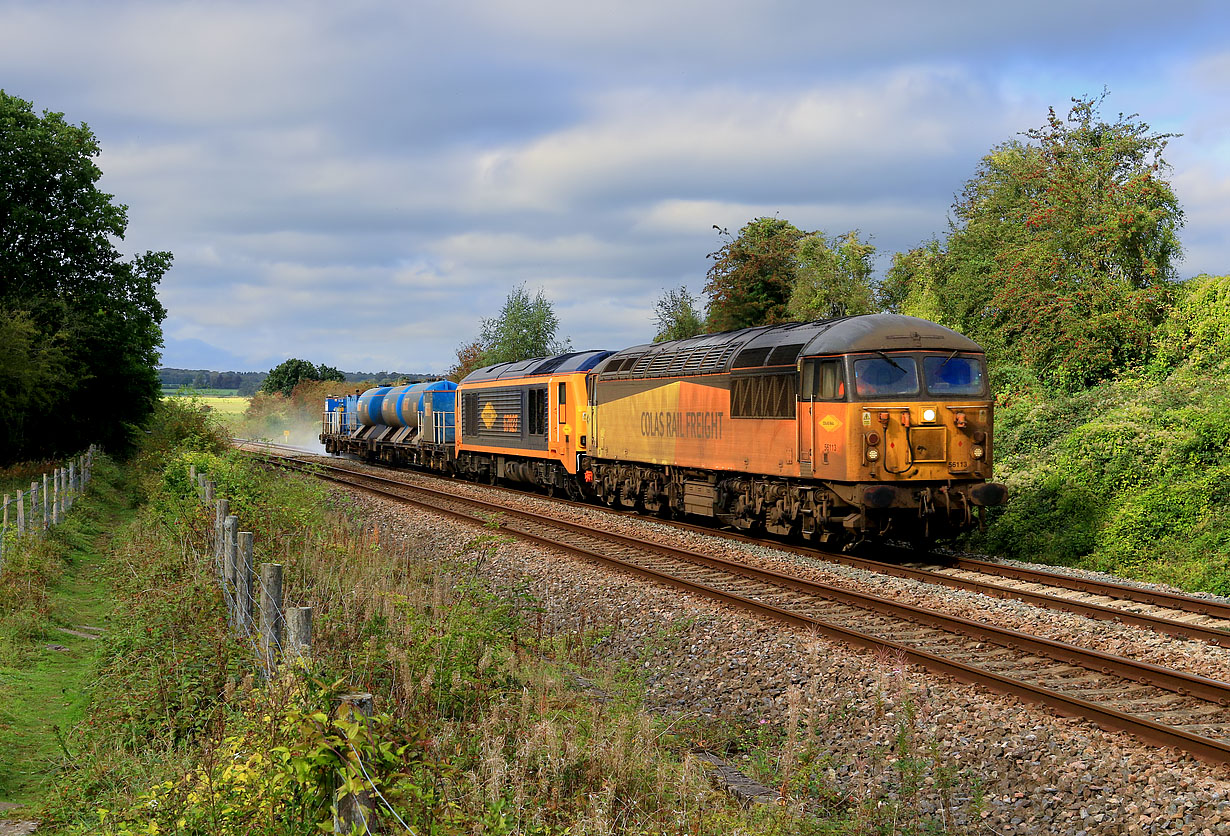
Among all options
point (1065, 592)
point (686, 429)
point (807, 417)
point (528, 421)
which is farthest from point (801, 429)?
point (528, 421)

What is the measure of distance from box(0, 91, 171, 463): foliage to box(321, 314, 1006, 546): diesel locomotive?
1931cm

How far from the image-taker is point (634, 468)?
22.1 meters

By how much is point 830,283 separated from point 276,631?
35.4 meters

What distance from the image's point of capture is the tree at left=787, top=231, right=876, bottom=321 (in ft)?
128

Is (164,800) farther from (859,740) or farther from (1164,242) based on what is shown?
(1164,242)

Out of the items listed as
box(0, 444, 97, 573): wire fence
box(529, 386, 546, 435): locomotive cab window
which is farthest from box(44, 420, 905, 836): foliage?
box(529, 386, 546, 435): locomotive cab window

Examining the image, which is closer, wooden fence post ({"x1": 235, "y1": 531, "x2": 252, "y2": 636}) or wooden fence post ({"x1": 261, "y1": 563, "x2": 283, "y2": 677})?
wooden fence post ({"x1": 261, "y1": 563, "x2": 283, "y2": 677})

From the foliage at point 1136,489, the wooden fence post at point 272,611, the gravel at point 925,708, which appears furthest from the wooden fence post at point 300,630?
the foliage at point 1136,489

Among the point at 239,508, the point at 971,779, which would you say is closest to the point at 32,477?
the point at 239,508

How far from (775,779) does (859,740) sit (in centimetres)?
120

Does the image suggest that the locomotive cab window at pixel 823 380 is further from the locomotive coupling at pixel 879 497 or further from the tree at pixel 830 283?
the tree at pixel 830 283

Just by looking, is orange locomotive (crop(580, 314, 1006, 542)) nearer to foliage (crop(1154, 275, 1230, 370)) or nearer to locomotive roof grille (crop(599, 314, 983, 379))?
locomotive roof grille (crop(599, 314, 983, 379))

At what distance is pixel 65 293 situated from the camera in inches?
1353

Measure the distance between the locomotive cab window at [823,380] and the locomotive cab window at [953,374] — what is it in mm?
1385
